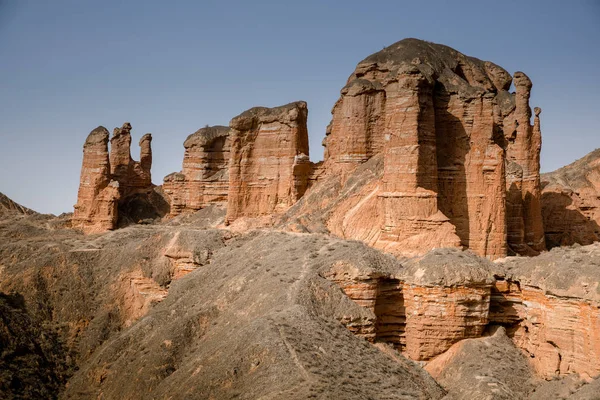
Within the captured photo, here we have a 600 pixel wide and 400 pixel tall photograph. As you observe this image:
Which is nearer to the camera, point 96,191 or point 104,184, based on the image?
point 96,191

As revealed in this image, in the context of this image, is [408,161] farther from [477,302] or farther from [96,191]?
[96,191]

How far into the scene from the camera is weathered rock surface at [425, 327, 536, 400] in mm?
20062

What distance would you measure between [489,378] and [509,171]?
21697 mm

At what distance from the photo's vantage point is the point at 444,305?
22.3 meters

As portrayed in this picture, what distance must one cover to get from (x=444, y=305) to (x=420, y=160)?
935 centimetres

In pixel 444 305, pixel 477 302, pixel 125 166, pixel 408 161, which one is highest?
pixel 125 166

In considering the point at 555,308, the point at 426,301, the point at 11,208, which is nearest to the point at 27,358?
the point at 426,301

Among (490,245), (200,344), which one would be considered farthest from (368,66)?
(200,344)

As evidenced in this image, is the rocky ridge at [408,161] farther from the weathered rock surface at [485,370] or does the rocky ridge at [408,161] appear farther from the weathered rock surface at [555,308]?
the weathered rock surface at [485,370]

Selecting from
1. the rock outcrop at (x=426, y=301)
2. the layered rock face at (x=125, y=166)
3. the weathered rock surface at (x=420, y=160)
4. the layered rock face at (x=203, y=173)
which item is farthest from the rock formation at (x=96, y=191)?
the rock outcrop at (x=426, y=301)

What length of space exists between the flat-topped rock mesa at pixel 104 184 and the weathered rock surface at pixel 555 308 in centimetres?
3255

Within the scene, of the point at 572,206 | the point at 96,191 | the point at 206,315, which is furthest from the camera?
the point at 572,206

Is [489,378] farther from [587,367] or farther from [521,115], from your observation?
[521,115]

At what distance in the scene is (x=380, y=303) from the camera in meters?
23.0
